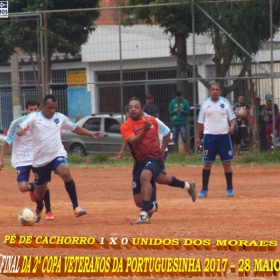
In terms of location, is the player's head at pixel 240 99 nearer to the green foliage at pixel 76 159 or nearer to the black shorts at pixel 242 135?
the black shorts at pixel 242 135

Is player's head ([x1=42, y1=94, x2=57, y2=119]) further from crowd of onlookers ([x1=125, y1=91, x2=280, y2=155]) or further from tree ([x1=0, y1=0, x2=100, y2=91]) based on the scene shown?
tree ([x1=0, y1=0, x2=100, y2=91])

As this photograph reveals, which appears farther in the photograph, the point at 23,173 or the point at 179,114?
the point at 179,114

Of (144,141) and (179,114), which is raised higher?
(144,141)

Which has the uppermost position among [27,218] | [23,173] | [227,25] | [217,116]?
[227,25]

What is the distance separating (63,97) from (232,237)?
15.8 m

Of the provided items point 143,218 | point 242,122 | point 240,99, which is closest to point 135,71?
point 240,99

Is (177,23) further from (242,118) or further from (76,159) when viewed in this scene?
(76,159)

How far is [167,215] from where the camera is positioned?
14.2 metres

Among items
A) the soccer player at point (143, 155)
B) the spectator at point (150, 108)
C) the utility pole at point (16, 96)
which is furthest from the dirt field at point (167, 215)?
the utility pole at point (16, 96)

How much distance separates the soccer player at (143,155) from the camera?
12711 millimetres

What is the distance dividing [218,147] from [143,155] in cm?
410

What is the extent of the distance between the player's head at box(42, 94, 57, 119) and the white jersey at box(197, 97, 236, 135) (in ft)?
13.3

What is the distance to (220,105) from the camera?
1669 cm

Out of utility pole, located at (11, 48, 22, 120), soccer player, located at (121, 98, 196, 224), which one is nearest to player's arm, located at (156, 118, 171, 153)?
soccer player, located at (121, 98, 196, 224)
